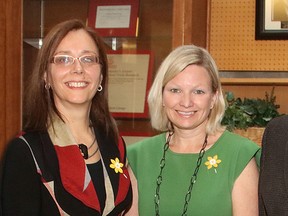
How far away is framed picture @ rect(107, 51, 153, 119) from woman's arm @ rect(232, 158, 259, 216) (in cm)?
92

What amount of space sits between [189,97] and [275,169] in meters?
0.55

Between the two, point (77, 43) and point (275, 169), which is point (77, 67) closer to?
point (77, 43)

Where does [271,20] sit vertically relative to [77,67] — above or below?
above

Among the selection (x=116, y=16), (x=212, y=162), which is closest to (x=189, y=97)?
(x=212, y=162)

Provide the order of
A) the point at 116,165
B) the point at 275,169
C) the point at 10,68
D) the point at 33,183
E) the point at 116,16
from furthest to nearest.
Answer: the point at 116,16, the point at 10,68, the point at 116,165, the point at 33,183, the point at 275,169

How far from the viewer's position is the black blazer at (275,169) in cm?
180

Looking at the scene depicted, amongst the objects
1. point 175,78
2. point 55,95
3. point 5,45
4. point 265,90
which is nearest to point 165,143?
point 175,78

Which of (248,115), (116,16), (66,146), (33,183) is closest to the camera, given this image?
(33,183)

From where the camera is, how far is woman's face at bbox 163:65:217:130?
2312 mm

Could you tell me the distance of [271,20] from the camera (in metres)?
3.67

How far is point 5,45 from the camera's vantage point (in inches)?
112

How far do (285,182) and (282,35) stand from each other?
2025 millimetres

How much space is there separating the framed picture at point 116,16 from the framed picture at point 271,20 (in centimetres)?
91

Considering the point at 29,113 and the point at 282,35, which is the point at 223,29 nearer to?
the point at 282,35
